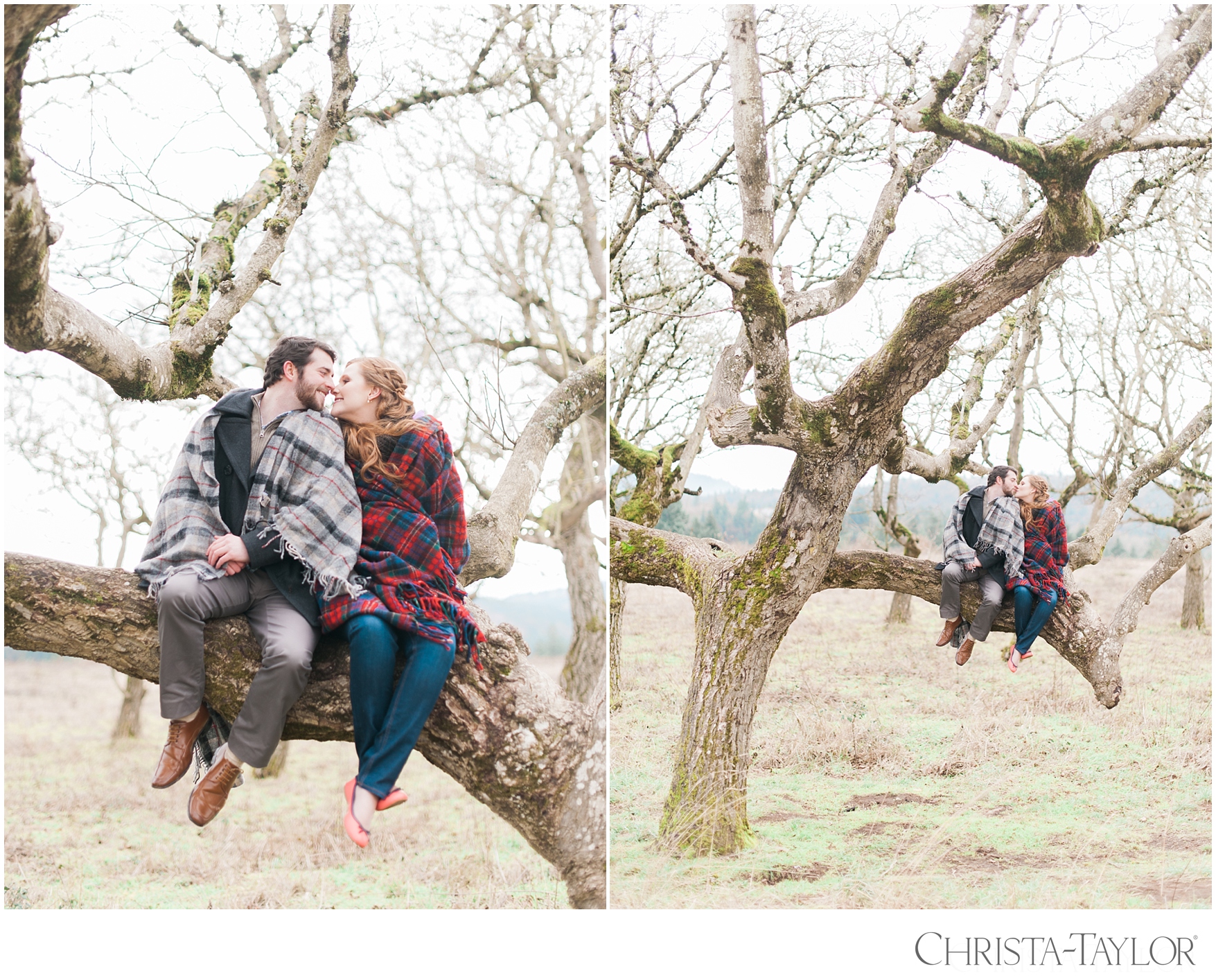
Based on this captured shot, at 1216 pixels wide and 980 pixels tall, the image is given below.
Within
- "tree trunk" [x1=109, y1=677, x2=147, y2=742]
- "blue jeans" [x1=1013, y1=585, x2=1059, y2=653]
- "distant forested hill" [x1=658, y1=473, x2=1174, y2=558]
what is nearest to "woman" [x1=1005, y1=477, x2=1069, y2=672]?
"blue jeans" [x1=1013, y1=585, x2=1059, y2=653]

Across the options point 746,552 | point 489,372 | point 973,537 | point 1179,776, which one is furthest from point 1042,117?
point 489,372

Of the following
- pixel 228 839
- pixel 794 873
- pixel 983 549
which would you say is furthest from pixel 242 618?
pixel 228 839

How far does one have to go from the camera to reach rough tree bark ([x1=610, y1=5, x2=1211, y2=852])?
130 inches

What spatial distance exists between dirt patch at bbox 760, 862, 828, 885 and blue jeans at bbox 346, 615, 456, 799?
1.79m

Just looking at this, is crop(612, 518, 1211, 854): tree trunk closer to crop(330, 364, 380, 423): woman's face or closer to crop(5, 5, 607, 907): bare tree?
crop(5, 5, 607, 907): bare tree

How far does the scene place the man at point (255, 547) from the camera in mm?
2641

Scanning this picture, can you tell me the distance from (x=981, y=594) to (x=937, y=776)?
0.86 m

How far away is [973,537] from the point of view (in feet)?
13.6

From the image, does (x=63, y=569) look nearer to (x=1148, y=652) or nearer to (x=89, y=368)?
(x=89, y=368)

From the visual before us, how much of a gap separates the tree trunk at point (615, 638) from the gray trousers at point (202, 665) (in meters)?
1.96

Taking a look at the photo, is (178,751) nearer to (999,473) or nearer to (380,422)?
(380,422)

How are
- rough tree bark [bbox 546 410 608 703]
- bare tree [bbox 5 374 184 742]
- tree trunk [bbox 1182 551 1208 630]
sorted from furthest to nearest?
rough tree bark [bbox 546 410 608 703]
bare tree [bbox 5 374 184 742]
tree trunk [bbox 1182 551 1208 630]

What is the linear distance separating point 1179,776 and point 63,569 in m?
4.57

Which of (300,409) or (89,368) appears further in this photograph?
(89,368)
